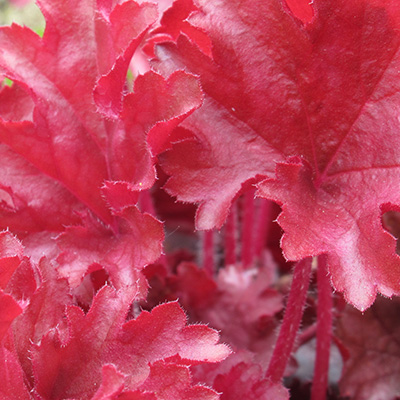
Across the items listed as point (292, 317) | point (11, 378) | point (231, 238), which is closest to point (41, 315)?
point (11, 378)

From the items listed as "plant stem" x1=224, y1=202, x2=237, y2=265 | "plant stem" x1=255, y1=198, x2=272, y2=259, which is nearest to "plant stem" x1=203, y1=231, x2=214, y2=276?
"plant stem" x1=224, y1=202, x2=237, y2=265

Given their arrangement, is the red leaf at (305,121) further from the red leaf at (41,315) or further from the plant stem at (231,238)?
the plant stem at (231,238)

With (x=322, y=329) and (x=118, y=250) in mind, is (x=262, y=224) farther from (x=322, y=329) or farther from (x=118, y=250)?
(x=118, y=250)

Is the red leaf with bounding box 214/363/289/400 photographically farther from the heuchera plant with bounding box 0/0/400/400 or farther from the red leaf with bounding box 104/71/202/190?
the red leaf with bounding box 104/71/202/190

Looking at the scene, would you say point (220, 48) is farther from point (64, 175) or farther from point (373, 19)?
point (64, 175)

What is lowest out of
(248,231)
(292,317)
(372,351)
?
(372,351)

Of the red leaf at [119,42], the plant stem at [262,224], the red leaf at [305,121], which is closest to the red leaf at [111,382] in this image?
the red leaf at [305,121]

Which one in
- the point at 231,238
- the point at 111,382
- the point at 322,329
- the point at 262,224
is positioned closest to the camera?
the point at 111,382
